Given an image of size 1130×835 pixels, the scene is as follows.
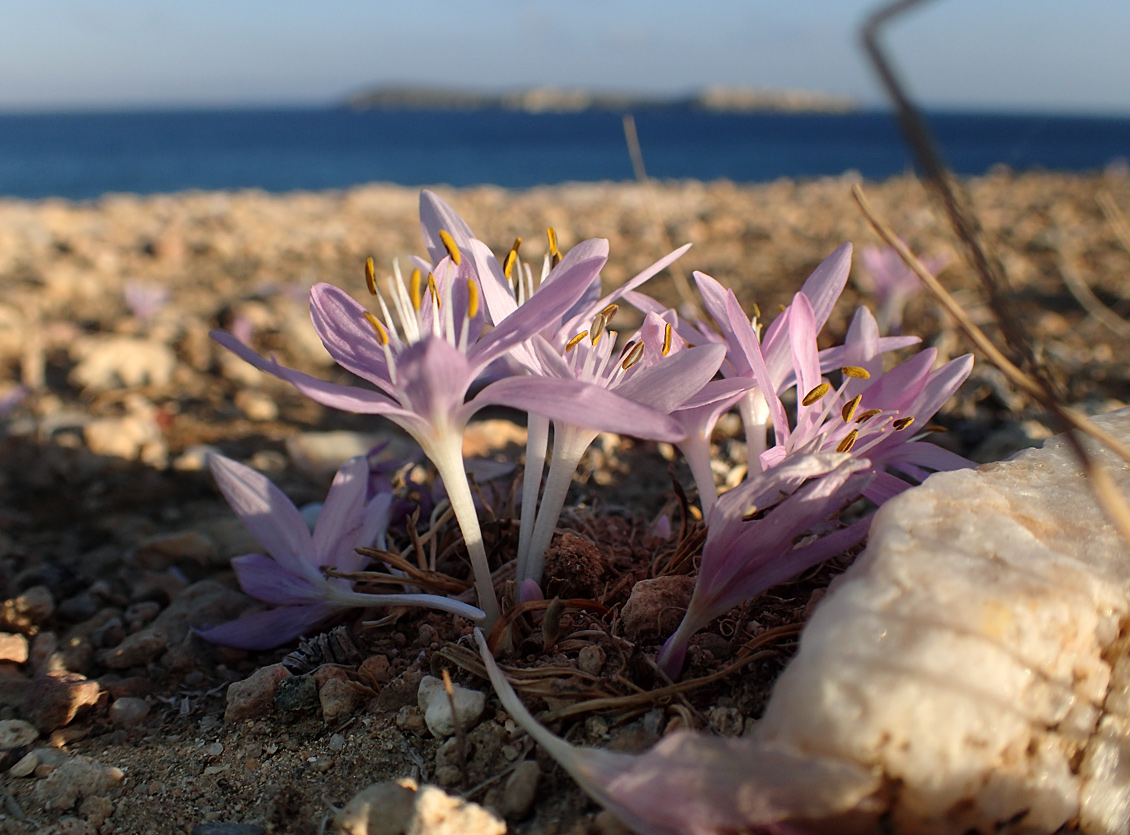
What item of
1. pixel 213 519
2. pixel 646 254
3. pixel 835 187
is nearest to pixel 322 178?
pixel 835 187

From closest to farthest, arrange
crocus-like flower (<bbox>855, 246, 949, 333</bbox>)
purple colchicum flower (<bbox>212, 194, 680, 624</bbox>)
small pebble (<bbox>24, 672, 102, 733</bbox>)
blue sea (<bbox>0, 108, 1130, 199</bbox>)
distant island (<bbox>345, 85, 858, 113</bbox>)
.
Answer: purple colchicum flower (<bbox>212, 194, 680, 624</bbox>), small pebble (<bbox>24, 672, 102, 733</bbox>), crocus-like flower (<bbox>855, 246, 949, 333</bbox>), blue sea (<bbox>0, 108, 1130, 199</bbox>), distant island (<bbox>345, 85, 858, 113</bbox>)

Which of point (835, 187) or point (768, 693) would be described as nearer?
point (768, 693)

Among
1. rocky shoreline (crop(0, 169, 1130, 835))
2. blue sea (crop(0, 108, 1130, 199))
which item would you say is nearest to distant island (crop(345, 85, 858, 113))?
blue sea (crop(0, 108, 1130, 199))

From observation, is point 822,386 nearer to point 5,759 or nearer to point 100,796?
→ point 100,796

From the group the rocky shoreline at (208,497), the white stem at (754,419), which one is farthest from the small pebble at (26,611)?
the white stem at (754,419)

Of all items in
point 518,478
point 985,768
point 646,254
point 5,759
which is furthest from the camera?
point 646,254

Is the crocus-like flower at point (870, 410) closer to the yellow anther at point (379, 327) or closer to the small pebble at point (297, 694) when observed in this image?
the yellow anther at point (379, 327)

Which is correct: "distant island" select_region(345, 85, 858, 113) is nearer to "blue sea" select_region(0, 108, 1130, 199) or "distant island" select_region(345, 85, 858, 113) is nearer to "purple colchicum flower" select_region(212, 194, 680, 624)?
"blue sea" select_region(0, 108, 1130, 199)
